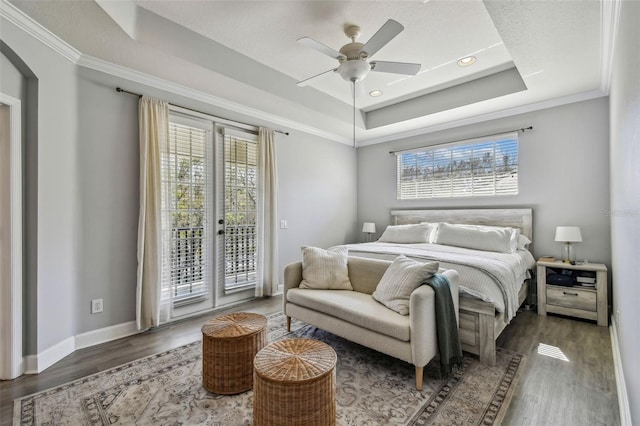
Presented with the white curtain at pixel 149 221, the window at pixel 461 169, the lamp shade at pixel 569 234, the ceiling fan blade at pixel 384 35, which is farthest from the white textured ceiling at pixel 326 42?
the lamp shade at pixel 569 234

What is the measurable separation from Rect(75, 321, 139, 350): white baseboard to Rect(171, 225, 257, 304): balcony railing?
0.48 metres

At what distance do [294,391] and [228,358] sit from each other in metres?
0.69

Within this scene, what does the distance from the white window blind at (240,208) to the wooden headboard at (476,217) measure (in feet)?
8.40

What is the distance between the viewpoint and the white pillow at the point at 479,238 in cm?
347

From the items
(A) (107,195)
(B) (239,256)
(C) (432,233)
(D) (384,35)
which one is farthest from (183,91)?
(C) (432,233)

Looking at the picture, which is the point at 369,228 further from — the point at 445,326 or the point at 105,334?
the point at 105,334

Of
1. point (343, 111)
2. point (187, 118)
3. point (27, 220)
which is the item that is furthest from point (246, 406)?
point (343, 111)

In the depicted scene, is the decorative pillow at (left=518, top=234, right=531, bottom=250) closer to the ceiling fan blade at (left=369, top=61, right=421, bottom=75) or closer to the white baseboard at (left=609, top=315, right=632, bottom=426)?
the white baseboard at (left=609, top=315, right=632, bottom=426)

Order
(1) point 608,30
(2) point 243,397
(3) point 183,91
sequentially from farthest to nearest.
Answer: (3) point 183,91
(1) point 608,30
(2) point 243,397

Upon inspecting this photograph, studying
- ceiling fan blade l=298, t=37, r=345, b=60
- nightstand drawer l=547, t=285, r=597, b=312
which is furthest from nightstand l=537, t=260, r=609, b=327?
ceiling fan blade l=298, t=37, r=345, b=60

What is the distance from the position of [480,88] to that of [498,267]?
2377mm

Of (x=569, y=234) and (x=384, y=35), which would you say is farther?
(x=569, y=234)

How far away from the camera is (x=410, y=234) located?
4.39 metres

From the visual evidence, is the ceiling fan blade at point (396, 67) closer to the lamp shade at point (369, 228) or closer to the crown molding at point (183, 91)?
the crown molding at point (183, 91)
